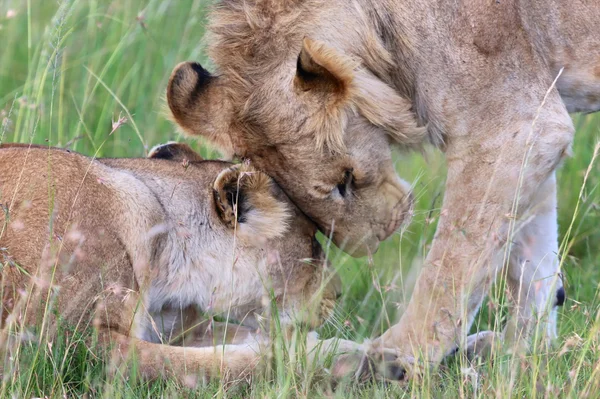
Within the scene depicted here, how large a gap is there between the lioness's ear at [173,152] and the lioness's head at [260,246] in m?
0.14

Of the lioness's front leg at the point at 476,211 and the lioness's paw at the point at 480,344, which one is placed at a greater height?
the lioness's front leg at the point at 476,211

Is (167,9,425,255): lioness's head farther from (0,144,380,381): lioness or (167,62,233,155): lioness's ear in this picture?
(0,144,380,381): lioness

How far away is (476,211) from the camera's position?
320 cm

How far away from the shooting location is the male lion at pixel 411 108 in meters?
3.09

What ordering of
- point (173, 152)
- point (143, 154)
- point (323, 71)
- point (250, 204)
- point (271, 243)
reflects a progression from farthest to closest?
point (143, 154)
point (173, 152)
point (271, 243)
point (250, 204)
point (323, 71)

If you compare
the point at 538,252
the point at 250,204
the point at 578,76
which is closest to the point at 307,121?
the point at 250,204

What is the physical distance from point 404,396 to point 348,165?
90cm

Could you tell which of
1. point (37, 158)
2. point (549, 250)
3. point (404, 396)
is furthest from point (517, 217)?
point (37, 158)

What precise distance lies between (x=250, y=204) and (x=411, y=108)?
0.65m

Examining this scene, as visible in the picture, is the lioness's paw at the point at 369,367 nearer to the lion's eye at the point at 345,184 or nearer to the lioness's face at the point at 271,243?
the lioness's face at the point at 271,243

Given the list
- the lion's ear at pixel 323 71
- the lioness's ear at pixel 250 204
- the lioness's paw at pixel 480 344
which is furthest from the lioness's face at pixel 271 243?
the lioness's paw at pixel 480 344

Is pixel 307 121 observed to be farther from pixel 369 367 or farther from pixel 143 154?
pixel 143 154

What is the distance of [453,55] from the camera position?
3076mm

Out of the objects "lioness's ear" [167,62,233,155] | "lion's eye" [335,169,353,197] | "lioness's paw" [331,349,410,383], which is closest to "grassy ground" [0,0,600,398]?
"lioness's paw" [331,349,410,383]
